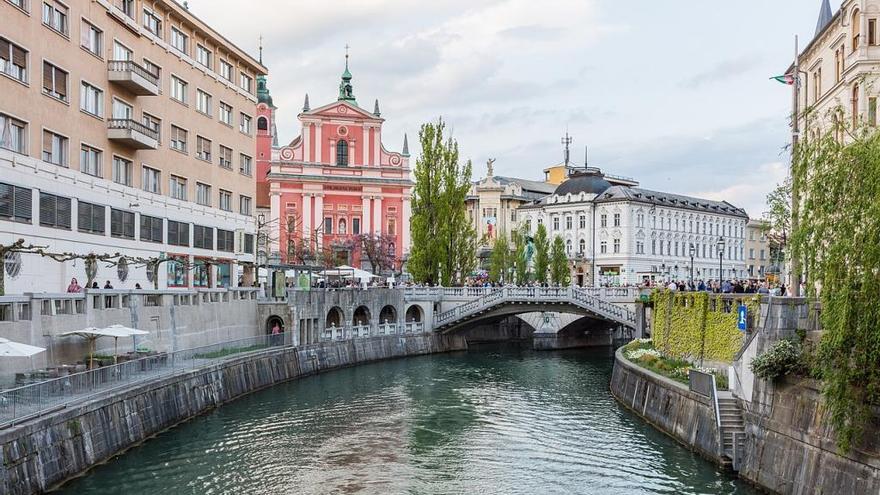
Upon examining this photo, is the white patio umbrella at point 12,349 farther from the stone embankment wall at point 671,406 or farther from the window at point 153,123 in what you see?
the window at point 153,123

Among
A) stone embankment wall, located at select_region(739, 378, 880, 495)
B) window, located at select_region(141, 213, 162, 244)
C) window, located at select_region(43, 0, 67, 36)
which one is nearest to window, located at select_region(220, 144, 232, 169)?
window, located at select_region(141, 213, 162, 244)

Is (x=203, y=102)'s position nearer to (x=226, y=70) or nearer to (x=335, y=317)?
(x=226, y=70)

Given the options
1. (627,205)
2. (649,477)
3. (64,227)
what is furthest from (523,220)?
(649,477)

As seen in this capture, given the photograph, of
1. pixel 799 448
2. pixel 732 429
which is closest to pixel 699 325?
pixel 732 429

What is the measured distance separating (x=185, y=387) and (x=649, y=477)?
20.2 m

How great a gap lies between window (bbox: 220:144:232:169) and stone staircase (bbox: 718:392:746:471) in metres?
43.3

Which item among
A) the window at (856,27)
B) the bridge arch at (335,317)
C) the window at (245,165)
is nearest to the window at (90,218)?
the window at (245,165)

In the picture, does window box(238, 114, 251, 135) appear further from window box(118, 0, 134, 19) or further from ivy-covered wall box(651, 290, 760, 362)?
ivy-covered wall box(651, 290, 760, 362)

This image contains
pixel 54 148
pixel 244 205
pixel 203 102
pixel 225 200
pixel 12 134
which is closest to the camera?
pixel 12 134

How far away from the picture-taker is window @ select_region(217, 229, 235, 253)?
2603 inches

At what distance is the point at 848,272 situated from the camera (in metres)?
23.5

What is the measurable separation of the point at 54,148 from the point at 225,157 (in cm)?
2161

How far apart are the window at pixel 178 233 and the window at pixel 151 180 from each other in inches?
104

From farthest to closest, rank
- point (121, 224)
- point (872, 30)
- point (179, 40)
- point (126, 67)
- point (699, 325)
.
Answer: point (179, 40) → point (121, 224) → point (126, 67) → point (872, 30) → point (699, 325)
